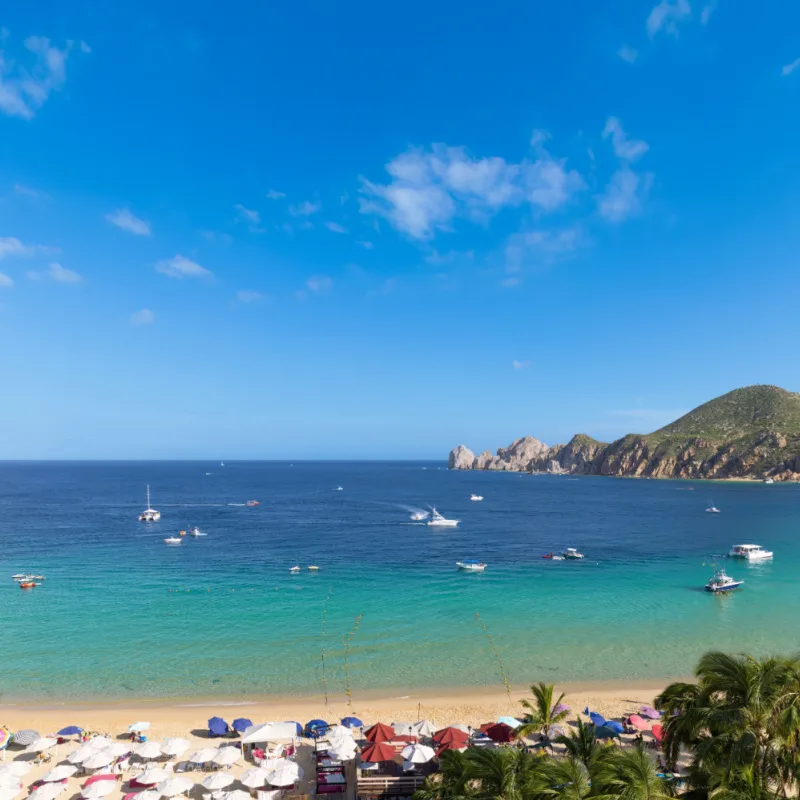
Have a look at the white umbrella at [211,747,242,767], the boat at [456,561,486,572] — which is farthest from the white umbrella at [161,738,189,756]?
the boat at [456,561,486,572]

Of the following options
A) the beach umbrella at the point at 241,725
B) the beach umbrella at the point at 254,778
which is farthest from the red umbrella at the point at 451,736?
the beach umbrella at the point at 241,725

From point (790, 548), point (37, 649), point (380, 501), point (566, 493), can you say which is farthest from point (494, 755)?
point (566, 493)

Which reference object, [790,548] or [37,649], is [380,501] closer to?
[790,548]

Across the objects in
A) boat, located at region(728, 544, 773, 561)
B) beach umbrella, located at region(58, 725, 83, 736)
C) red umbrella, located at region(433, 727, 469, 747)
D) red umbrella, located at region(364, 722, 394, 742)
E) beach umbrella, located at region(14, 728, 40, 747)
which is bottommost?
boat, located at region(728, 544, 773, 561)

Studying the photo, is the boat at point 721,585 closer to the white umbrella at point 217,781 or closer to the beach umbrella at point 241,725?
the beach umbrella at point 241,725

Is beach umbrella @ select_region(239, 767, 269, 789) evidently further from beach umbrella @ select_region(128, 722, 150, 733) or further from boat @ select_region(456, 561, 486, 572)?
boat @ select_region(456, 561, 486, 572)

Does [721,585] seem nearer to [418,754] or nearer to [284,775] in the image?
[418,754]
